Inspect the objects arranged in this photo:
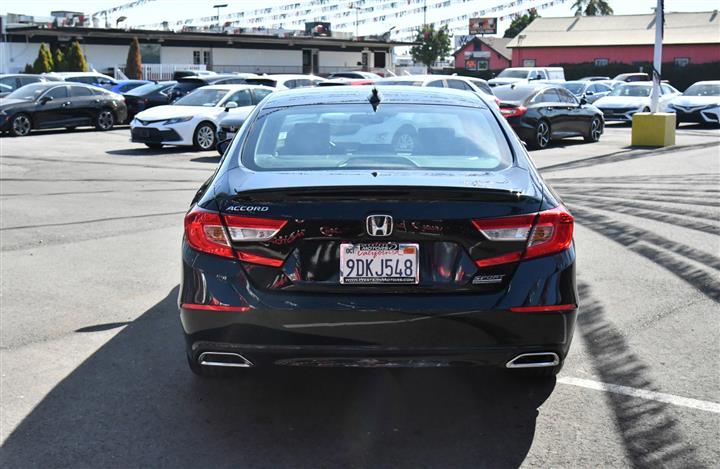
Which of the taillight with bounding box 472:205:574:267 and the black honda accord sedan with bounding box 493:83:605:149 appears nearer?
the taillight with bounding box 472:205:574:267

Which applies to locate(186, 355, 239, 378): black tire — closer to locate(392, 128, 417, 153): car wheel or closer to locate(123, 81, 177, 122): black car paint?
locate(392, 128, 417, 153): car wheel

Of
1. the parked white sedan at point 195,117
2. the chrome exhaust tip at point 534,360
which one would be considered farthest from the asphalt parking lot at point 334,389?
the parked white sedan at point 195,117

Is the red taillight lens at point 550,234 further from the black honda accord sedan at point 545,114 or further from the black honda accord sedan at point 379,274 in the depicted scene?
the black honda accord sedan at point 545,114

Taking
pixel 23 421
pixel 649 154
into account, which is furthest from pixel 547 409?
pixel 649 154

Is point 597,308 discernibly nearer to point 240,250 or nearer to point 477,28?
point 240,250

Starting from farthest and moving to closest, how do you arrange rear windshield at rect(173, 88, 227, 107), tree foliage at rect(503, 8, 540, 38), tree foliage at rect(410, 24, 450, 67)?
tree foliage at rect(503, 8, 540, 38) → tree foliage at rect(410, 24, 450, 67) → rear windshield at rect(173, 88, 227, 107)

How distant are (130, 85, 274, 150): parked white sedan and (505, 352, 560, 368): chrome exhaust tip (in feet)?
52.5

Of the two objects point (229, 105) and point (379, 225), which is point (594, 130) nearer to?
point (229, 105)

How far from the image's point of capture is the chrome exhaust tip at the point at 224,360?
405cm

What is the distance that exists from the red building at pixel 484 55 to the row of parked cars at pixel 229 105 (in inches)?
2473

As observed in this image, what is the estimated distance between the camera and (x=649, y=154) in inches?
738

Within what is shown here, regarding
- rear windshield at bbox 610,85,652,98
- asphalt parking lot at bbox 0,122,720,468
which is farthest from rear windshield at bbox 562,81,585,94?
asphalt parking lot at bbox 0,122,720,468

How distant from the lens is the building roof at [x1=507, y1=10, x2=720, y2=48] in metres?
67.6

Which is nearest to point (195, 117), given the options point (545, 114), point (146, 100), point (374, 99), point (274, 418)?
point (545, 114)
